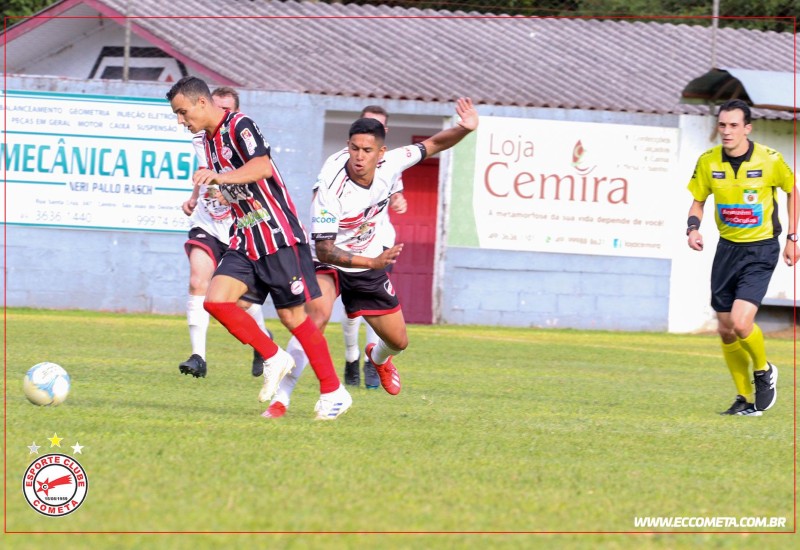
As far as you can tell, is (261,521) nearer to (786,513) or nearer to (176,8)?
(786,513)

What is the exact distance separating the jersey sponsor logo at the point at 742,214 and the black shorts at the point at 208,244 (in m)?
4.04

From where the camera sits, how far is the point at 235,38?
67.7ft

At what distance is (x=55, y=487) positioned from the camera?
4949mm

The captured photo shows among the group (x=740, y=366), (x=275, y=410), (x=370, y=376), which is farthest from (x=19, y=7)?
(x=275, y=410)

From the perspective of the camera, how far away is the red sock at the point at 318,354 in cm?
757

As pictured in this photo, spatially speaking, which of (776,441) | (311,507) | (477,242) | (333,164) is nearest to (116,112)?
(477,242)

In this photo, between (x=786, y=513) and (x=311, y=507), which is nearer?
(x=311, y=507)

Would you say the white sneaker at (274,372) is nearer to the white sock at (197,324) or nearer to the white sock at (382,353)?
the white sock at (382,353)

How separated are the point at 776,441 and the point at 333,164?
331cm

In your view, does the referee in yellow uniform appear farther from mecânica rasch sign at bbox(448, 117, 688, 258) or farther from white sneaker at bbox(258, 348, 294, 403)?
mecânica rasch sign at bbox(448, 117, 688, 258)

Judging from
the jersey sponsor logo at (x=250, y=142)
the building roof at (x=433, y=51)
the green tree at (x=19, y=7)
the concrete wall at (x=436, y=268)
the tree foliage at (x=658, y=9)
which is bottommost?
the concrete wall at (x=436, y=268)

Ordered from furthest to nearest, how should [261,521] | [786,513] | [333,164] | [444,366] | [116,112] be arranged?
[116,112] < [444,366] < [333,164] < [786,513] < [261,521]

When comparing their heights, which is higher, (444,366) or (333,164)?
(333,164)

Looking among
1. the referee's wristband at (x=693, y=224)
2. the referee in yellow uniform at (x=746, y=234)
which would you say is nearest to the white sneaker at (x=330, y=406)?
the referee in yellow uniform at (x=746, y=234)
